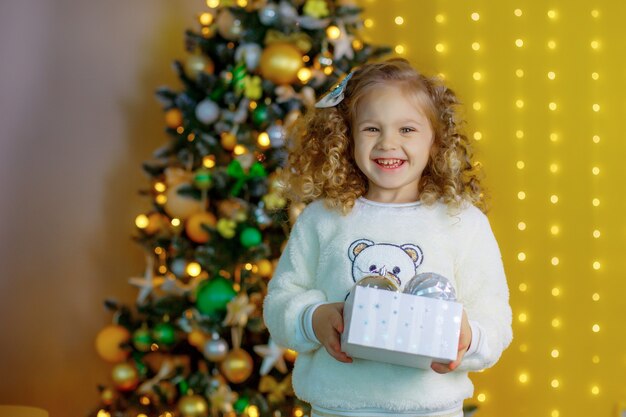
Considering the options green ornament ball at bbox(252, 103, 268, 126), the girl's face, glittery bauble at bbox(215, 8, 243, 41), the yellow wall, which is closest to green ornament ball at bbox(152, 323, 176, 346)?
green ornament ball at bbox(252, 103, 268, 126)

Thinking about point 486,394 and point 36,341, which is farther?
point 36,341

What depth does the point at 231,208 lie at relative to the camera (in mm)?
2625

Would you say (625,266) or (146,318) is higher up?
(625,266)

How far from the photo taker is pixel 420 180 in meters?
1.64

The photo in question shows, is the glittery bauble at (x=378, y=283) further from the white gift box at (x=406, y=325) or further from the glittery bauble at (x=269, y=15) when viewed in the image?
the glittery bauble at (x=269, y=15)

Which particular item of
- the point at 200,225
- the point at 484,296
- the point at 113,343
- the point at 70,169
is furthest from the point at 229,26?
the point at 484,296

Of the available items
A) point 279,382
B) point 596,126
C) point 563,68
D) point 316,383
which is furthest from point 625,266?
point 316,383

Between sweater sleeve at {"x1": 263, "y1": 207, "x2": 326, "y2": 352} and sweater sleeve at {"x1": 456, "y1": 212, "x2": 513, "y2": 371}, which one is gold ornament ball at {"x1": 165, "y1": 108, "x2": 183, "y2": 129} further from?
sweater sleeve at {"x1": 456, "y1": 212, "x2": 513, "y2": 371}

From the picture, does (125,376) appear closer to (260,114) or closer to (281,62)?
(260,114)

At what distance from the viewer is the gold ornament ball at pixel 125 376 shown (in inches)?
109

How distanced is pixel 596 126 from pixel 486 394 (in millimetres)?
1036

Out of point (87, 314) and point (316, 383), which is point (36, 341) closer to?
point (87, 314)

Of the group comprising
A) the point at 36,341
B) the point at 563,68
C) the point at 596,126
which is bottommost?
the point at 36,341

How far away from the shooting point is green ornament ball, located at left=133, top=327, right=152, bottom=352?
2760 mm
